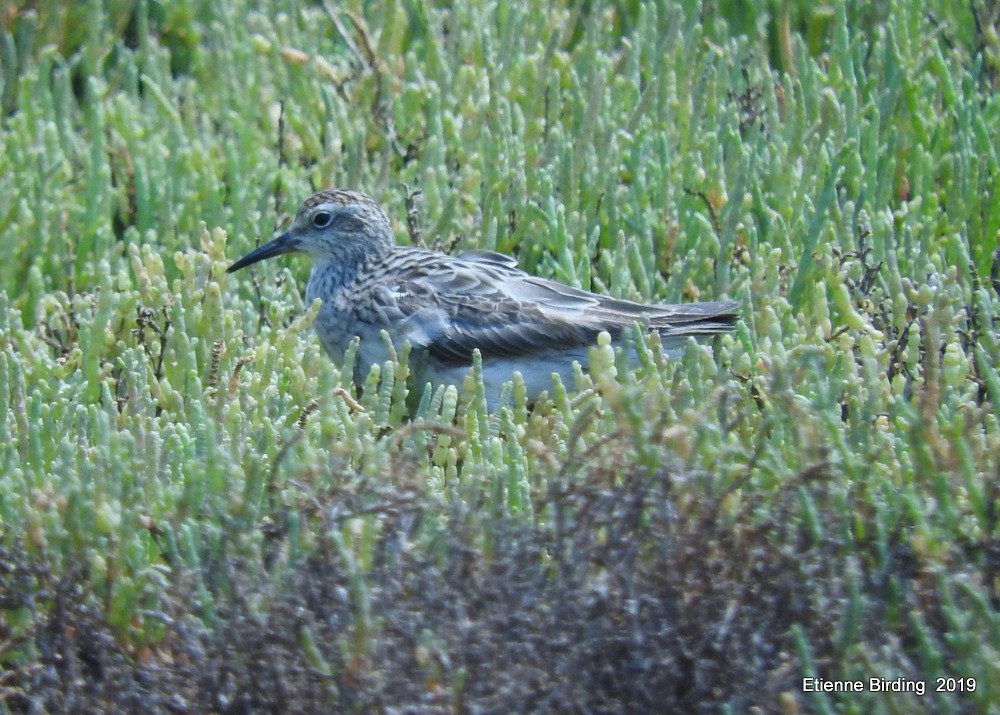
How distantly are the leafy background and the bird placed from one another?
18 centimetres

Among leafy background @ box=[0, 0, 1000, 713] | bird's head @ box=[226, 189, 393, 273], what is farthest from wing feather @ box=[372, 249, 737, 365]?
bird's head @ box=[226, 189, 393, 273]

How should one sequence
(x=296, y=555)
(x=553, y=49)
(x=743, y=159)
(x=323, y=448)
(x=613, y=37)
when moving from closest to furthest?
1. (x=296, y=555)
2. (x=323, y=448)
3. (x=743, y=159)
4. (x=553, y=49)
5. (x=613, y=37)

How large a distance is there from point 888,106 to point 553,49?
1650mm

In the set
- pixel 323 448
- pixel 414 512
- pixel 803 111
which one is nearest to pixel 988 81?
pixel 803 111

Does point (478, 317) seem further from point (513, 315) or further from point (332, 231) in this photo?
point (332, 231)

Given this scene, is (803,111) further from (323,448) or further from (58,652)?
(58,652)

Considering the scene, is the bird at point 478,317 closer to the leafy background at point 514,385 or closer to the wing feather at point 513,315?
the wing feather at point 513,315

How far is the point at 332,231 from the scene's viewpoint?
5961 millimetres

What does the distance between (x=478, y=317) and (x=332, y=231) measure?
0.91 meters

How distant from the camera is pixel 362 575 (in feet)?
10.5

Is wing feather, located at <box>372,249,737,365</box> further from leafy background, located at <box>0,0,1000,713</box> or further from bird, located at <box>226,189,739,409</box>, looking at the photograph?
leafy background, located at <box>0,0,1000,713</box>

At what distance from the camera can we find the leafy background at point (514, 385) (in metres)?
3.13

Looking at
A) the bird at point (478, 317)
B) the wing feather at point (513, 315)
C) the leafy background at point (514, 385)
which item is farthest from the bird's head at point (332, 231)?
the wing feather at point (513, 315)

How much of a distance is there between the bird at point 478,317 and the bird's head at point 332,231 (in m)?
0.10
